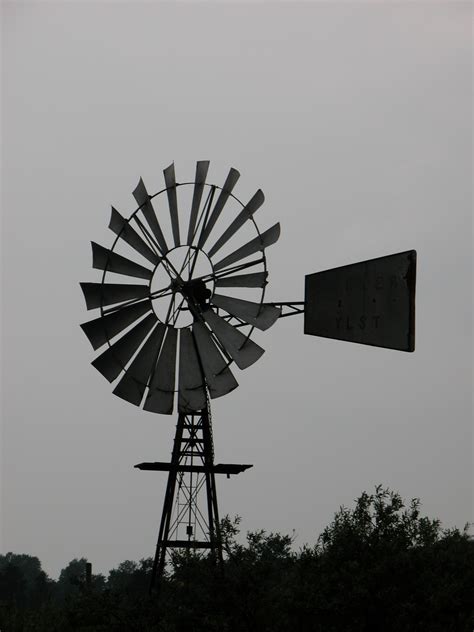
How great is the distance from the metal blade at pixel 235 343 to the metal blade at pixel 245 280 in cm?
52

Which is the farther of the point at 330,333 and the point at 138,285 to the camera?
the point at 138,285

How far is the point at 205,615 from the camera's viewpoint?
686 inches

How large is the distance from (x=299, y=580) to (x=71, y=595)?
14.7 feet

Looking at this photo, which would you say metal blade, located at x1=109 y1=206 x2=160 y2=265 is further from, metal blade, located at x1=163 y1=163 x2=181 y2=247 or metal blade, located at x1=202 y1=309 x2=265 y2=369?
metal blade, located at x1=202 y1=309 x2=265 y2=369

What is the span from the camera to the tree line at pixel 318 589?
1784cm

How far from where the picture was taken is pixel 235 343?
16.9 meters

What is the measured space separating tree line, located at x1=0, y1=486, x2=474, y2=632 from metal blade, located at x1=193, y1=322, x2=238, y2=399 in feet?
8.08

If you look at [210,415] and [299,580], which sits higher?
[210,415]

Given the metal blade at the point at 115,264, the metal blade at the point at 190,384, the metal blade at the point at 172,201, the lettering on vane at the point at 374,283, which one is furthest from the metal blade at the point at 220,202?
the lettering on vane at the point at 374,283

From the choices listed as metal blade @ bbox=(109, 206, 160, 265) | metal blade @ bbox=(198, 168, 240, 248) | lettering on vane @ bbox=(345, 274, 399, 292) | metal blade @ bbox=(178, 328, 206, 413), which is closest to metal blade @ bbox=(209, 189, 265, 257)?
metal blade @ bbox=(198, 168, 240, 248)

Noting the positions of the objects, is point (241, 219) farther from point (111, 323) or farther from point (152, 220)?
point (111, 323)

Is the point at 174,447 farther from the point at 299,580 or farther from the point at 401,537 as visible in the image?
the point at 401,537

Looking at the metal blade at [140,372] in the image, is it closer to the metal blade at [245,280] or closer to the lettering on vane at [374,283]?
the metal blade at [245,280]

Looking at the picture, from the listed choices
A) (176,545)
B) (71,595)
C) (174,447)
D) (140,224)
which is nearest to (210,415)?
(174,447)
